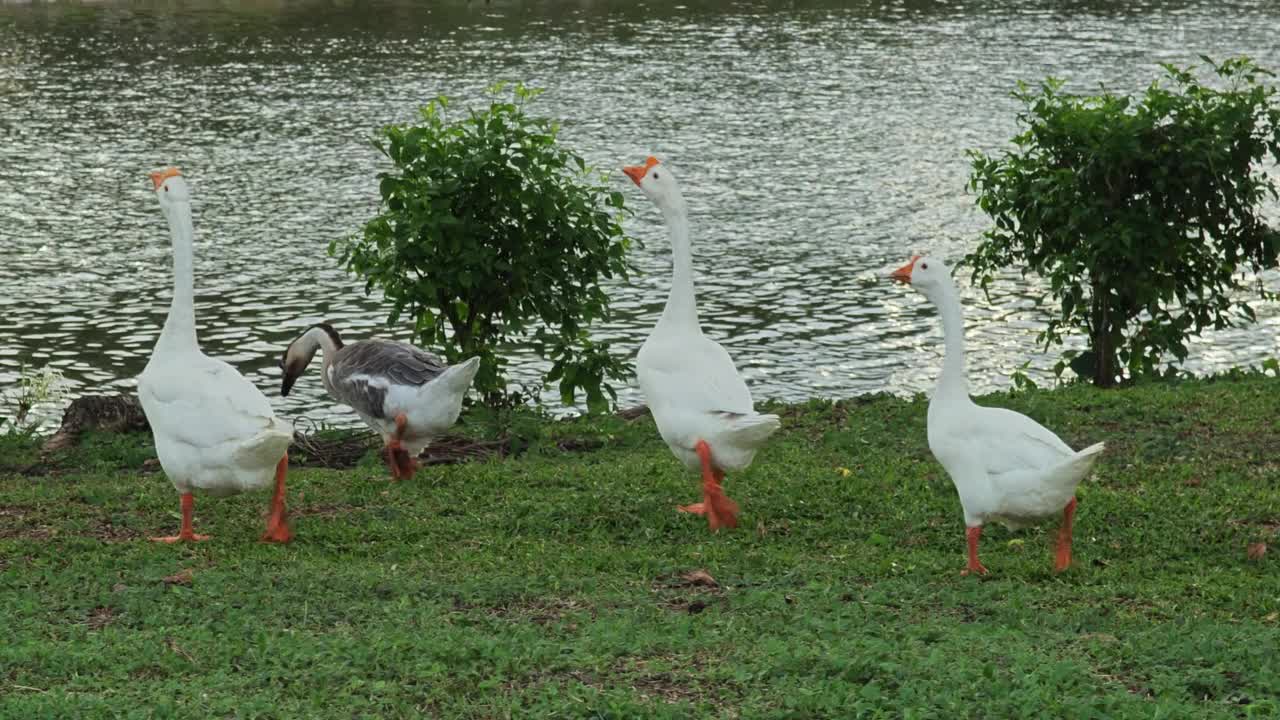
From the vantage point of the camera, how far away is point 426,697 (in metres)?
6.33

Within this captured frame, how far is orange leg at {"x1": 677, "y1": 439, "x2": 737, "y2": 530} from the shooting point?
939cm

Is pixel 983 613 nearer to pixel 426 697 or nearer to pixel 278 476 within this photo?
pixel 426 697

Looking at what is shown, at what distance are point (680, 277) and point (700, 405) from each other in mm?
1353

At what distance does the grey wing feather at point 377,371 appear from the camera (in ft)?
36.3

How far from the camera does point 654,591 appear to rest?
8242 mm

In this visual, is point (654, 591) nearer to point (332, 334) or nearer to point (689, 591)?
point (689, 591)

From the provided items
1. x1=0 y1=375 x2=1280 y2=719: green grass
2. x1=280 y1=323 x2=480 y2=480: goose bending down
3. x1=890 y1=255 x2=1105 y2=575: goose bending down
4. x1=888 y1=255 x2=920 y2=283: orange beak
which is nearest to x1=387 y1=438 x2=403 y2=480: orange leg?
x1=280 y1=323 x2=480 y2=480: goose bending down

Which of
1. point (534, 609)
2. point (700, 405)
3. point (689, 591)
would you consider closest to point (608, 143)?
point (700, 405)

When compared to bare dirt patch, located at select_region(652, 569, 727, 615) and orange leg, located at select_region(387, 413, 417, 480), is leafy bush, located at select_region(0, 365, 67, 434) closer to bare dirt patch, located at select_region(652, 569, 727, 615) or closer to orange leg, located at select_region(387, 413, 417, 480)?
orange leg, located at select_region(387, 413, 417, 480)

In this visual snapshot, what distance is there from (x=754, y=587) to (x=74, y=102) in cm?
3163

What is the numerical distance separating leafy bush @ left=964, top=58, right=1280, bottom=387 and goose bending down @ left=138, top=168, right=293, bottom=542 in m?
8.16

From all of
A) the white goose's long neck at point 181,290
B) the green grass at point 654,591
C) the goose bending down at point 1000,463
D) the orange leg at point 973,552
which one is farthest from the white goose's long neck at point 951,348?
the white goose's long neck at point 181,290

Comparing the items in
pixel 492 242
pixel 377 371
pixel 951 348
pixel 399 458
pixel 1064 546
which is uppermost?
pixel 951 348

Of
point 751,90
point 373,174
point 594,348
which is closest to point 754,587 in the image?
point 594,348
